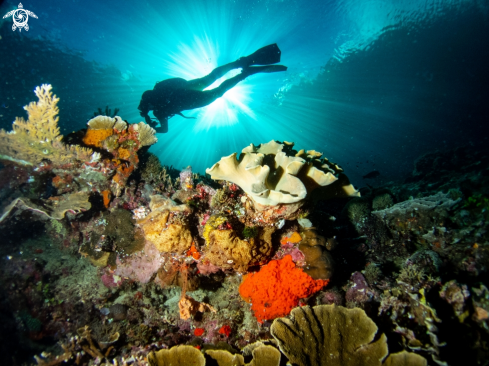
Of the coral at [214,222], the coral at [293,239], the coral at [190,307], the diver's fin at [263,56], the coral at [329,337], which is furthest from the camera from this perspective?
the diver's fin at [263,56]

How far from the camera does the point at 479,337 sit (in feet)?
8.70

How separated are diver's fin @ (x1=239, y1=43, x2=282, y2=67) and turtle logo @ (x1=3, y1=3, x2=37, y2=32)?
2666cm

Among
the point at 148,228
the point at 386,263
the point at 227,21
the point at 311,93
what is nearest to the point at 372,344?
the point at 386,263

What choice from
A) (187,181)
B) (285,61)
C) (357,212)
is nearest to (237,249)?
(187,181)

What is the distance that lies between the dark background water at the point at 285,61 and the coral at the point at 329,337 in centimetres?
3291

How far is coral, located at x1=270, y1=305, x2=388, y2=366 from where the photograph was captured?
2592 mm

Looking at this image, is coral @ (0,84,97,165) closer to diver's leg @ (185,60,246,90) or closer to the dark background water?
diver's leg @ (185,60,246,90)

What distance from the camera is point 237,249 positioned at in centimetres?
318

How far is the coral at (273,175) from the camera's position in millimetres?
2781

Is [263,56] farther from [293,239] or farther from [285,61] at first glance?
[285,61]

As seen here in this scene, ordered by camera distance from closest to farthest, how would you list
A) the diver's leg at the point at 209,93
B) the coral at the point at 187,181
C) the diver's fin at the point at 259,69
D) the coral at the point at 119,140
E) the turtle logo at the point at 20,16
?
1. the coral at the point at 187,181
2. the coral at the point at 119,140
3. the diver's leg at the point at 209,93
4. the diver's fin at the point at 259,69
5. the turtle logo at the point at 20,16

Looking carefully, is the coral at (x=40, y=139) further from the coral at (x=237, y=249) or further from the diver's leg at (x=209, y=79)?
the diver's leg at (x=209, y=79)

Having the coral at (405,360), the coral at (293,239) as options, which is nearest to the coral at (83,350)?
the coral at (293,239)

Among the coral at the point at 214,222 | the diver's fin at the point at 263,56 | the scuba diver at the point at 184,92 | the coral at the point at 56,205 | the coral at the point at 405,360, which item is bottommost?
the coral at the point at 405,360
